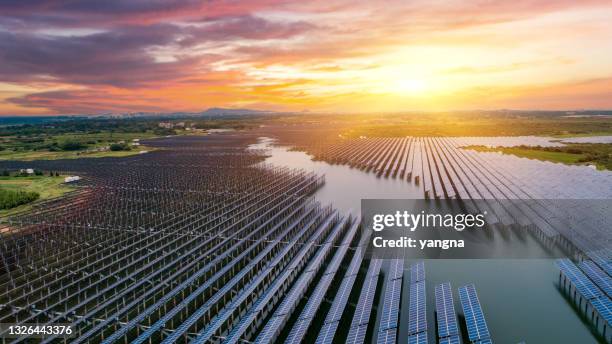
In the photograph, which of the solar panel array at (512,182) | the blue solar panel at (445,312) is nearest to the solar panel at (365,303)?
the blue solar panel at (445,312)

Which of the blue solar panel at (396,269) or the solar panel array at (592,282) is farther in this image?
the blue solar panel at (396,269)

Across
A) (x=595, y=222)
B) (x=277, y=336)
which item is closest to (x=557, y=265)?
(x=595, y=222)

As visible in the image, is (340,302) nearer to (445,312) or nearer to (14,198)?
(445,312)

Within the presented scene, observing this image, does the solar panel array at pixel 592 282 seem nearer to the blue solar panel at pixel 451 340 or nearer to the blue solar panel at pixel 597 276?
the blue solar panel at pixel 597 276

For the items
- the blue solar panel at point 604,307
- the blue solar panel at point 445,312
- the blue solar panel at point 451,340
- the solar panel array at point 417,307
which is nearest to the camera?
the blue solar panel at point 451,340

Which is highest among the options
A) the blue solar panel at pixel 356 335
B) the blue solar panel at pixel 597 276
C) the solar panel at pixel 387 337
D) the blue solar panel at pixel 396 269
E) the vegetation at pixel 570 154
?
the vegetation at pixel 570 154

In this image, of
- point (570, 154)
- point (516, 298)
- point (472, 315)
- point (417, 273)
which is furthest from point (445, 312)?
point (570, 154)

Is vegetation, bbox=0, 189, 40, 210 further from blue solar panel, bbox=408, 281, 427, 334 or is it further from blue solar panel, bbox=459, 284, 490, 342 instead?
blue solar panel, bbox=459, 284, 490, 342
